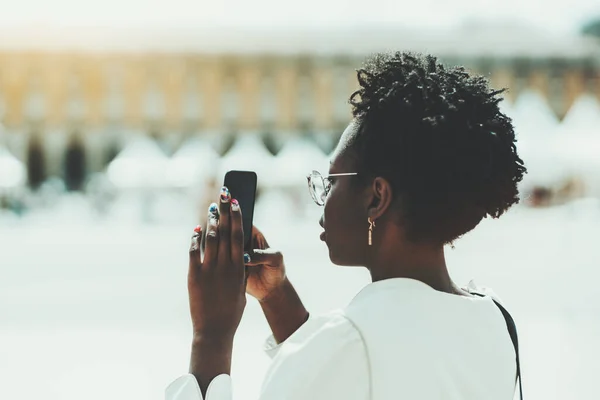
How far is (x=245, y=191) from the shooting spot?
1204 millimetres

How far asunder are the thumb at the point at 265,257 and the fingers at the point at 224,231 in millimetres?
160

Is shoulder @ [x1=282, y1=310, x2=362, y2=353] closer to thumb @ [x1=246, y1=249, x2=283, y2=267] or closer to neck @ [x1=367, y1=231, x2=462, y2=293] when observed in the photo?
neck @ [x1=367, y1=231, x2=462, y2=293]

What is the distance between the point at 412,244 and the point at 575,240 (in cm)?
1720

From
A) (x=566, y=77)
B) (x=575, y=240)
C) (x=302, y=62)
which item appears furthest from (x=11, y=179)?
(x=566, y=77)

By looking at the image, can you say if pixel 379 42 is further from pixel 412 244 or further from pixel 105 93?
pixel 412 244

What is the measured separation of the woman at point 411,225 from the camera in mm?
984

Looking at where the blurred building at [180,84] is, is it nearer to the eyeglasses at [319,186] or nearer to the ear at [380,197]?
the eyeglasses at [319,186]

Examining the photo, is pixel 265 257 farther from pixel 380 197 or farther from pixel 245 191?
pixel 380 197

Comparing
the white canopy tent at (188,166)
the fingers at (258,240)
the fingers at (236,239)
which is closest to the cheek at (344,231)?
the fingers at (236,239)

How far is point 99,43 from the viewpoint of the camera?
31.7 metres

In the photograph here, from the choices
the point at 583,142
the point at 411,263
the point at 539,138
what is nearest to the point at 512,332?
the point at 411,263

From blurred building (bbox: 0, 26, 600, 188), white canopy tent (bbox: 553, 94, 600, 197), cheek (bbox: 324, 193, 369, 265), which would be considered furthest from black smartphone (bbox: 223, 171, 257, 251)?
blurred building (bbox: 0, 26, 600, 188)

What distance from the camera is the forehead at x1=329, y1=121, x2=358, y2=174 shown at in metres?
1.11

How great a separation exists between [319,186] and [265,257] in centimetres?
15
